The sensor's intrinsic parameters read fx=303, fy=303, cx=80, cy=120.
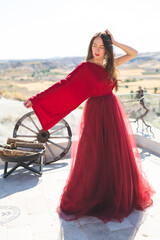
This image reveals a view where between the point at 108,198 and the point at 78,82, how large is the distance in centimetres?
107

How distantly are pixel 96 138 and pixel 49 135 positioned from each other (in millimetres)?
1540

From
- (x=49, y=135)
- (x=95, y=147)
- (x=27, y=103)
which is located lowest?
(x=49, y=135)

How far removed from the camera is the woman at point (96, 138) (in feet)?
8.61

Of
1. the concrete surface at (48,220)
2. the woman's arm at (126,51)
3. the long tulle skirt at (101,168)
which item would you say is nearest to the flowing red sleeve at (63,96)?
the long tulle skirt at (101,168)

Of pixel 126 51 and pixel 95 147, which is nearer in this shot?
pixel 95 147

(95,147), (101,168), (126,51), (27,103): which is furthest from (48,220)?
(126,51)

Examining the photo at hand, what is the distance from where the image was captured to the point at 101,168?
2721 mm

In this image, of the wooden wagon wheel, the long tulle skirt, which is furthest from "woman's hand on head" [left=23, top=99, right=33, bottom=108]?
the wooden wagon wheel

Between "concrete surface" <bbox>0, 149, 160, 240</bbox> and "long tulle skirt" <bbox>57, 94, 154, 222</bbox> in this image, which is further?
"long tulle skirt" <bbox>57, 94, 154, 222</bbox>

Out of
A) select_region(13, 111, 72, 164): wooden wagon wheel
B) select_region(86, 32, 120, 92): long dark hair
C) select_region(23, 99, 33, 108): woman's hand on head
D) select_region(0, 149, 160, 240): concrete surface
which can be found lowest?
select_region(0, 149, 160, 240): concrete surface

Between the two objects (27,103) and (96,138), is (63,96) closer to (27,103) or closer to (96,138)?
(27,103)

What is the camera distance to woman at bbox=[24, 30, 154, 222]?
2.62 m

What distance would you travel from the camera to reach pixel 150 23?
22.8 meters

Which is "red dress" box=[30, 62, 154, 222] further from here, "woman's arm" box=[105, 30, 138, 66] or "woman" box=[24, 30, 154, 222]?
"woman's arm" box=[105, 30, 138, 66]
